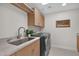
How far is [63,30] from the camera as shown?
5816mm

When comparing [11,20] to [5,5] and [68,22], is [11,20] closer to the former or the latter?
[5,5]

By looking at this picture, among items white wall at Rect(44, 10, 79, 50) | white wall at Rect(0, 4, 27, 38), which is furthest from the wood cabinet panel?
white wall at Rect(44, 10, 79, 50)

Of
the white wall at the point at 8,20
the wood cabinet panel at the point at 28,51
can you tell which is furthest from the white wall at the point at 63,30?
the wood cabinet panel at the point at 28,51

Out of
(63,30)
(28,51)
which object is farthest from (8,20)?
(63,30)

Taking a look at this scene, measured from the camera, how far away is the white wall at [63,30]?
17.8ft

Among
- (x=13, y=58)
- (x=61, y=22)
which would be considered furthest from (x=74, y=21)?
(x=13, y=58)

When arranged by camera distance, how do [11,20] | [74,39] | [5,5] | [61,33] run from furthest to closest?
[61,33] < [74,39] < [11,20] < [5,5]

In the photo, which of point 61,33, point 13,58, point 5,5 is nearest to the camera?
point 13,58

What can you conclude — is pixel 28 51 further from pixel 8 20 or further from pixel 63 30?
pixel 63 30

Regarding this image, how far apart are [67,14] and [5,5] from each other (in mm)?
3820

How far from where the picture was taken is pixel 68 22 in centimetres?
575

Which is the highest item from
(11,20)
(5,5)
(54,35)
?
(5,5)

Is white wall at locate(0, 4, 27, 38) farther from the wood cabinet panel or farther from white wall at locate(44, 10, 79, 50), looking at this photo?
white wall at locate(44, 10, 79, 50)

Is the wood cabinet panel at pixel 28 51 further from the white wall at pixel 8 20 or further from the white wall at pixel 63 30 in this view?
the white wall at pixel 63 30
